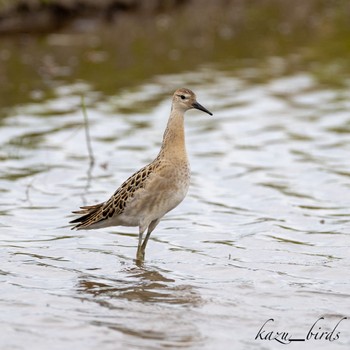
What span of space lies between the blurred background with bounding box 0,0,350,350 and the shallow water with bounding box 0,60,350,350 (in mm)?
29

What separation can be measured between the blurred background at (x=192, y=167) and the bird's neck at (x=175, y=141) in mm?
1113

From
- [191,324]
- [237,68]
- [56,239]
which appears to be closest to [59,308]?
[191,324]

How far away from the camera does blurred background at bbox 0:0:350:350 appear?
8.53 metres

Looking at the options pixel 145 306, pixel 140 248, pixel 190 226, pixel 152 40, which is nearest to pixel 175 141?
pixel 140 248

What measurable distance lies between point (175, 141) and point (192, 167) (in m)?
4.26

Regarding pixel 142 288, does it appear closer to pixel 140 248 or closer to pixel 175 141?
pixel 140 248

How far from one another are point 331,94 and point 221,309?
37.8 feet

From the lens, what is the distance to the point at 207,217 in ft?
40.0

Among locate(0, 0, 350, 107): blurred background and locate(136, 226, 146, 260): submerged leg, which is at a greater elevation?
locate(0, 0, 350, 107): blurred background

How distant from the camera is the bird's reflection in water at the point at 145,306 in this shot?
792 cm

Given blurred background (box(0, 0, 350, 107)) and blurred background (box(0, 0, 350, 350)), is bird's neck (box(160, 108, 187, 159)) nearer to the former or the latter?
blurred background (box(0, 0, 350, 350))

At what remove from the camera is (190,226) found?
1188cm

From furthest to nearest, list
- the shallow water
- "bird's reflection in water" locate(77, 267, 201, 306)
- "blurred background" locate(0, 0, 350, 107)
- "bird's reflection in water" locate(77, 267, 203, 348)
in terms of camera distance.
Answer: "blurred background" locate(0, 0, 350, 107) → "bird's reflection in water" locate(77, 267, 201, 306) → the shallow water → "bird's reflection in water" locate(77, 267, 203, 348)

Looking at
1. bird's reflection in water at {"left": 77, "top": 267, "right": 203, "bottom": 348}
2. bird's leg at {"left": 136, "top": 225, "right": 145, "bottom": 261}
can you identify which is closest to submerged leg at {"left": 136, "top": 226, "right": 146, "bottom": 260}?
bird's leg at {"left": 136, "top": 225, "right": 145, "bottom": 261}
